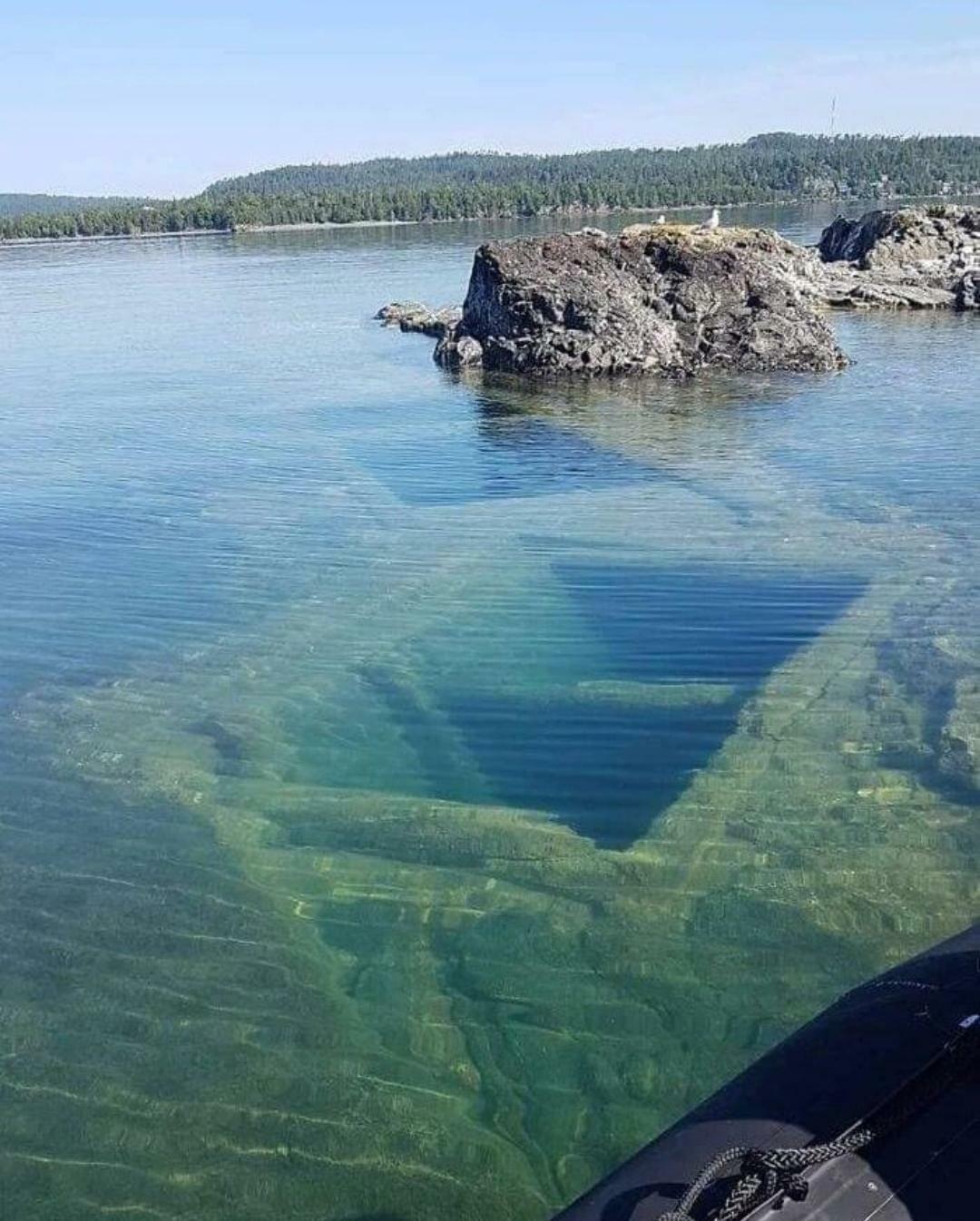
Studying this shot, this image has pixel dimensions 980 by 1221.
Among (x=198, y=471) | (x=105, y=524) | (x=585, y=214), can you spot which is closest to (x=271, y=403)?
(x=198, y=471)

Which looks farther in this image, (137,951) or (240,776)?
(240,776)

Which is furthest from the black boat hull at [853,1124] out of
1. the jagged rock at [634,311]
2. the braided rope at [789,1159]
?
the jagged rock at [634,311]

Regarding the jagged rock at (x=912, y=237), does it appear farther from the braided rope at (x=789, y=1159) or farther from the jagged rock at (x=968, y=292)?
the braided rope at (x=789, y=1159)

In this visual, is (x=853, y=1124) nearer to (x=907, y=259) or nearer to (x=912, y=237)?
(x=907, y=259)

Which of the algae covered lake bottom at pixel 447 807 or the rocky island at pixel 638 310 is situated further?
the rocky island at pixel 638 310

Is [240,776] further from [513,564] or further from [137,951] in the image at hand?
[513,564]

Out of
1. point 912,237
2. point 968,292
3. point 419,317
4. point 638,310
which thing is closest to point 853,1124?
point 638,310
